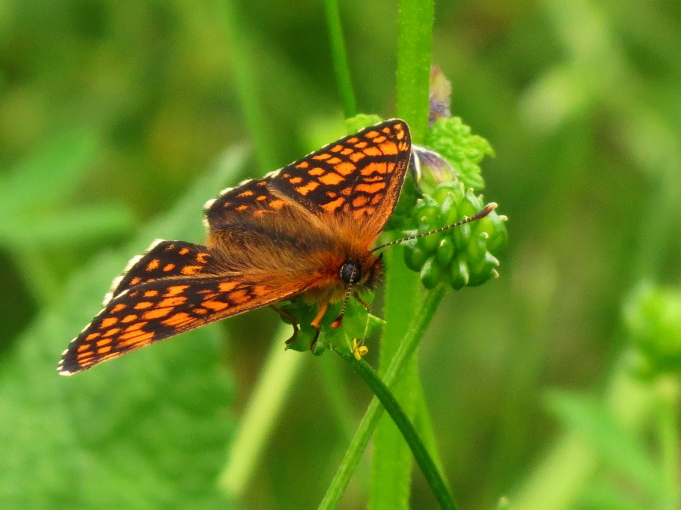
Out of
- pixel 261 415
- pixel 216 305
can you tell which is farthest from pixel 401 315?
pixel 261 415

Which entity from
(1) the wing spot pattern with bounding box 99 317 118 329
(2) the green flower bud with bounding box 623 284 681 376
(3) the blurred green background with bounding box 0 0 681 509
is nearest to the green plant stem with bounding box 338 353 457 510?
(1) the wing spot pattern with bounding box 99 317 118 329

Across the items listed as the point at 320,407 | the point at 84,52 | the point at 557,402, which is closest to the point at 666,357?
the point at 557,402

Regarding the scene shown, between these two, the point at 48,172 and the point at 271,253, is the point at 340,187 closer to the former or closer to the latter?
the point at 271,253

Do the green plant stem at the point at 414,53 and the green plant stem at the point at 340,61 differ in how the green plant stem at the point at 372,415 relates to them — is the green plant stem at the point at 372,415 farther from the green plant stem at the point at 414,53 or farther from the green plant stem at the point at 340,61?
the green plant stem at the point at 340,61

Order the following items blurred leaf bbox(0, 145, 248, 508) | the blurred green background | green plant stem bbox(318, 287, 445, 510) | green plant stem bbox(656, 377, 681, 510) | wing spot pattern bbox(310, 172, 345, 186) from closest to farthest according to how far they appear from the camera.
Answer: green plant stem bbox(318, 287, 445, 510), wing spot pattern bbox(310, 172, 345, 186), blurred leaf bbox(0, 145, 248, 508), green plant stem bbox(656, 377, 681, 510), the blurred green background

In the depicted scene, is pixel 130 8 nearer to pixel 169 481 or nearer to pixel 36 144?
pixel 36 144

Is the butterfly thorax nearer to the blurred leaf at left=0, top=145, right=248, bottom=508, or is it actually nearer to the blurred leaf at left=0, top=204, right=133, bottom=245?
the blurred leaf at left=0, top=145, right=248, bottom=508
